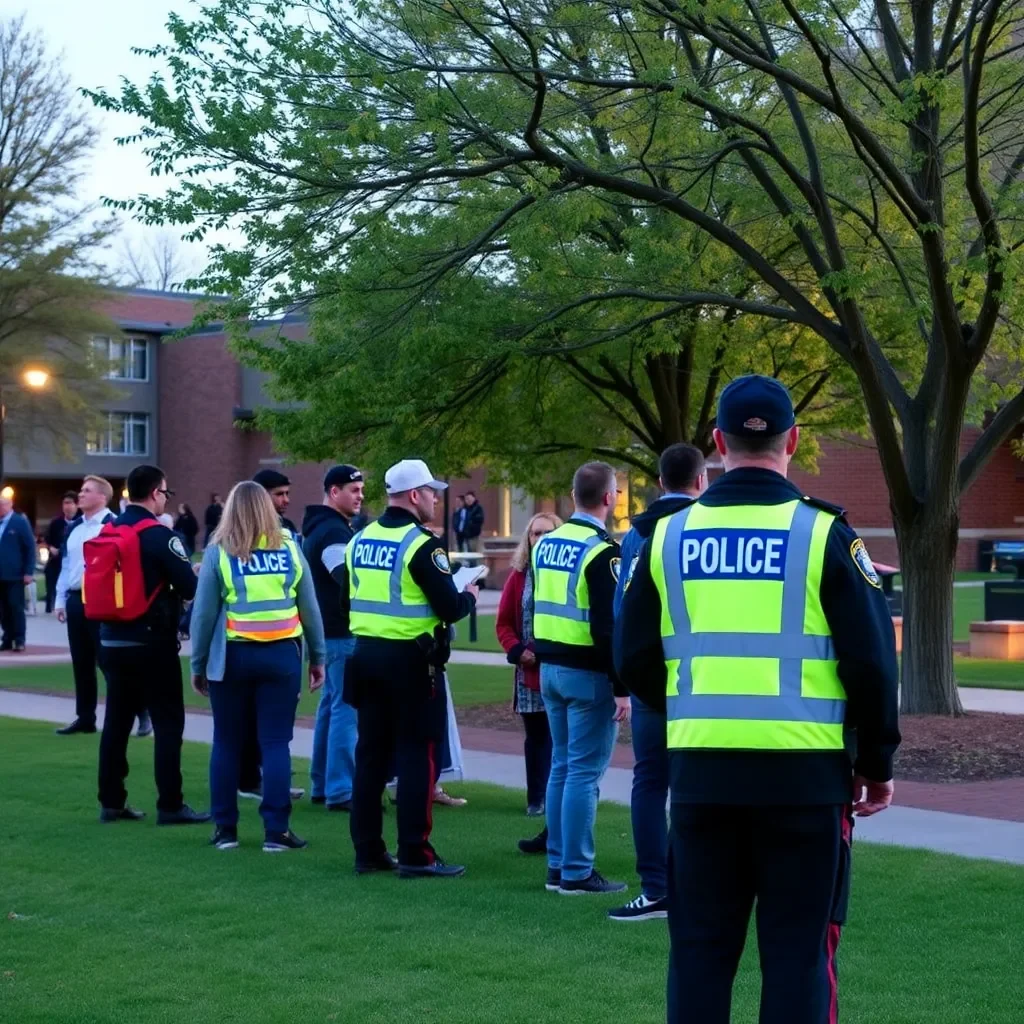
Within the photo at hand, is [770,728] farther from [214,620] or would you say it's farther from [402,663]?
[214,620]

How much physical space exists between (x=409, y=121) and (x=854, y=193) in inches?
166

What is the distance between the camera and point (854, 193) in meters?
13.9

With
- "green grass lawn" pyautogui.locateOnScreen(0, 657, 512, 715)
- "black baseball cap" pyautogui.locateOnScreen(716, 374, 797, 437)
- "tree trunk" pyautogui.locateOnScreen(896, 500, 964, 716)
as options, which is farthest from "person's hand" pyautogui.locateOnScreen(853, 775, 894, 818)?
"green grass lawn" pyautogui.locateOnScreen(0, 657, 512, 715)

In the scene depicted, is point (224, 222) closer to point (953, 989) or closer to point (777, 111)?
point (777, 111)

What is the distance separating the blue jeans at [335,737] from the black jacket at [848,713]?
582 cm

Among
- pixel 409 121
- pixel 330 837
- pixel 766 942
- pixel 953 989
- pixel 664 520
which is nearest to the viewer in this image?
pixel 766 942

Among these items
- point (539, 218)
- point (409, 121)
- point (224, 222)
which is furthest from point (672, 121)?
point (224, 222)

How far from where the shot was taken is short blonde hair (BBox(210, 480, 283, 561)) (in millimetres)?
8469

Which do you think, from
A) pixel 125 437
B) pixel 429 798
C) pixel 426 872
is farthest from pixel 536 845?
pixel 125 437

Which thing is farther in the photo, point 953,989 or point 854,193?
point 854,193

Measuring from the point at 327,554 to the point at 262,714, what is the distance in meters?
1.65

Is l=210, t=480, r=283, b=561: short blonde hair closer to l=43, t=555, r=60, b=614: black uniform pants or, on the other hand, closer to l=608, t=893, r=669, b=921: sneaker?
l=608, t=893, r=669, b=921: sneaker

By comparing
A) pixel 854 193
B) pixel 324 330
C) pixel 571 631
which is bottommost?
pixel 571 631

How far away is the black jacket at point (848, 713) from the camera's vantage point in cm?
400
